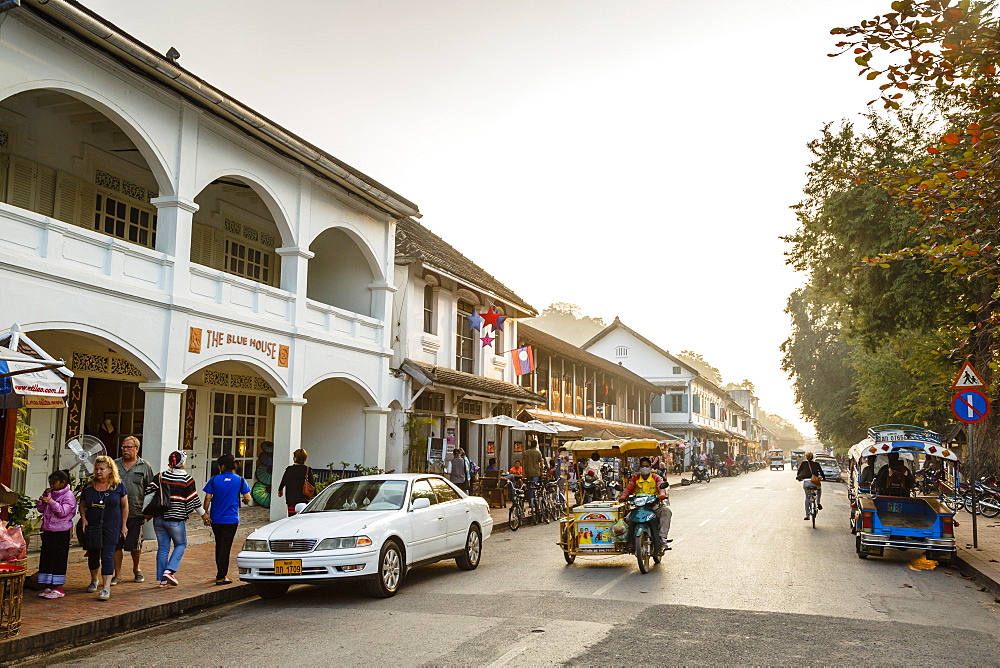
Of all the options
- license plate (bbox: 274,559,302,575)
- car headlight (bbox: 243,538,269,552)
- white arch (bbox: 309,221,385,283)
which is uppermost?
white arch (bbox: 309,221,385,283)

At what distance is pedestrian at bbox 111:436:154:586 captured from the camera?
9.92m

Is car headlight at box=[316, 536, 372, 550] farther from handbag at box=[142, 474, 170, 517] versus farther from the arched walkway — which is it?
the arched walkway

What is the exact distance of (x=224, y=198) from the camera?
58.2ft

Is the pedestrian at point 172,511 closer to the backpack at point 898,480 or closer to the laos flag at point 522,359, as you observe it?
the backpack at point 898,480

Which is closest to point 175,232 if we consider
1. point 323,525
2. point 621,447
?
point 323,525

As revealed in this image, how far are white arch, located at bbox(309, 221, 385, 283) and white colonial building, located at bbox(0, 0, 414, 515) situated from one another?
0.05 metres

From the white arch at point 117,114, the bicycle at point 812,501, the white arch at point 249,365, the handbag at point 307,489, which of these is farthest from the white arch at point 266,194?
the bicycle at point 812,501

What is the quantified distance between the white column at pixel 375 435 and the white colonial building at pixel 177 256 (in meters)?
0.05

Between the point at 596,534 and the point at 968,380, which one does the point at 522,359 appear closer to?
the point at 596,534

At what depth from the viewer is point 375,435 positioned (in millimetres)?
19562

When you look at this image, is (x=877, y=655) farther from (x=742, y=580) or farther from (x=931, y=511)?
(x=931, y=511)

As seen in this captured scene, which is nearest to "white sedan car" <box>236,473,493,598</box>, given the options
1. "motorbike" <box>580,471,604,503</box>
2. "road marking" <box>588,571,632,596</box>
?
"road marking" <box>588,571,632,596</box>

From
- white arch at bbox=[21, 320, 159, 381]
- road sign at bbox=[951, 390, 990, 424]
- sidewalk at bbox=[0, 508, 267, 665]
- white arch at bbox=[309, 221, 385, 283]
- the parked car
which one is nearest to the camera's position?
sidewalk at bbox=[0, 508, 267, 665]

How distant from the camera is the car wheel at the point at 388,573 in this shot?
9.55 metres
